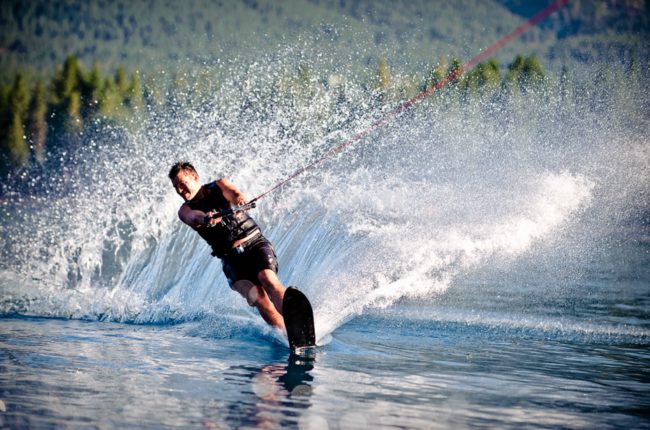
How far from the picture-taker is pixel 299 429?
13.1 feet

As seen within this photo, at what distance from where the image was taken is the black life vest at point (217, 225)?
6.46 metres

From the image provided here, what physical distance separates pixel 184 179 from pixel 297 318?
1.32 m

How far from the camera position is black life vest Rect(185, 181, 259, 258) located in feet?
21.2

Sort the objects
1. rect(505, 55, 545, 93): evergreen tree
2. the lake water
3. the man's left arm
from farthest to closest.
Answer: rect(505, 55, 545, 93): evergreen tree, the man's left arm, the lake water

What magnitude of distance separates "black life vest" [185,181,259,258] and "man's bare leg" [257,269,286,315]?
0.35 meters

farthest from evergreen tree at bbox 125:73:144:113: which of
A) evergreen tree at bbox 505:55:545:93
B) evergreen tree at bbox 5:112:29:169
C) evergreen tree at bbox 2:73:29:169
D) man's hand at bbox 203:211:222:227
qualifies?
man's hand at bbox 203:211:222:227

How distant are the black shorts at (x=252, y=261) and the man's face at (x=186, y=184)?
522 millimetres

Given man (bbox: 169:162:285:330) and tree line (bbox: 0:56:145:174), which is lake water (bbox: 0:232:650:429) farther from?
tree line (bbox: 0:56:145:174)

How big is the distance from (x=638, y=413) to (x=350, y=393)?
1462 millimetres

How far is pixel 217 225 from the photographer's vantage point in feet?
21.1

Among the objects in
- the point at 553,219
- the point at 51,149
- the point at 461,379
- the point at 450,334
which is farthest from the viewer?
the point at 51,149

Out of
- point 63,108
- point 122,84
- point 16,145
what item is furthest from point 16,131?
point 122,84

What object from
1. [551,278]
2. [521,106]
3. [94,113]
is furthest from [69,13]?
[551,278]

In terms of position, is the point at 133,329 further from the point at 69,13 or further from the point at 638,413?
the point at 69,13
